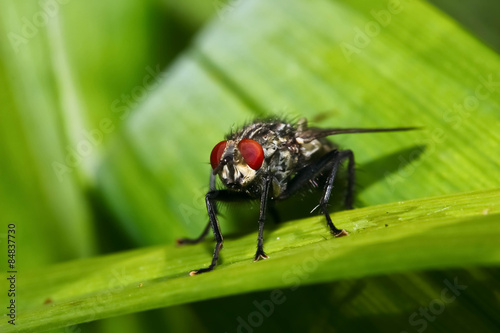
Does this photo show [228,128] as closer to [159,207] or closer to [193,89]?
[193,89]

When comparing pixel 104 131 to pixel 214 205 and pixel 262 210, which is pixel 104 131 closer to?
pixel 214 205

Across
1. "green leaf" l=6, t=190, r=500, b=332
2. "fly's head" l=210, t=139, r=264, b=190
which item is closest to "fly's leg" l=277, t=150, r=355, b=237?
"fly's head" l=210, t=139, r=264, b=190

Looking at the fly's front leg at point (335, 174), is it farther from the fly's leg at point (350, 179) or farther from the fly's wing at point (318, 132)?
the fly's wing at point (318, 132)

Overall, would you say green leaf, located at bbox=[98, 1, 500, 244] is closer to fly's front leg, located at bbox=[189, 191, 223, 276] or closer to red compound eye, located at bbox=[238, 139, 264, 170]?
fly's front leg, located at bbox=[189, 191, 223, 276]

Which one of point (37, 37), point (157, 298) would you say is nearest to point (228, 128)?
point (37, 37)

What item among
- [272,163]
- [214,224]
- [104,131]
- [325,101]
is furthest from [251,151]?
[104,131]

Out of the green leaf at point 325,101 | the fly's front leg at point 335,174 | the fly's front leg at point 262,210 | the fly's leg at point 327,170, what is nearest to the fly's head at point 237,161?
the fly's front leg at point 262,210
